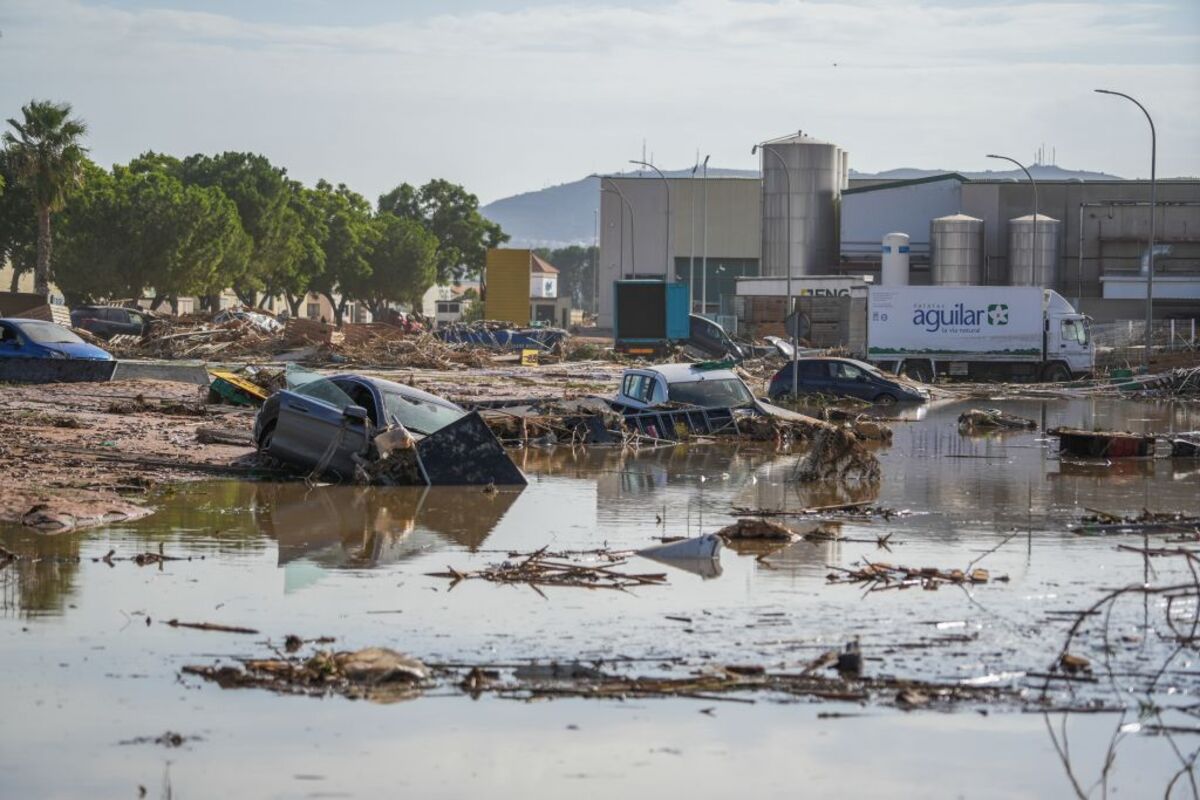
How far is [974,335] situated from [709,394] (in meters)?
25.0

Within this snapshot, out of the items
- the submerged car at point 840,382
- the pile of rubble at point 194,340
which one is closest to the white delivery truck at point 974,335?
the submerged car at point 840,382

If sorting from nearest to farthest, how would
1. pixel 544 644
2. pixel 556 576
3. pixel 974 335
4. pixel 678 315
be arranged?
pixel 544 644
pixel 556 576
pixel 974 335
pixel 678 315

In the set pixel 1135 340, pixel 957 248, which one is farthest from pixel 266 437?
pixel 957 248

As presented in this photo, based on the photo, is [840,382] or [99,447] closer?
[99,447]

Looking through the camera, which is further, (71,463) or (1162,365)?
(1162,365)

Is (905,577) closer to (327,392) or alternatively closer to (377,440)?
(377,440)

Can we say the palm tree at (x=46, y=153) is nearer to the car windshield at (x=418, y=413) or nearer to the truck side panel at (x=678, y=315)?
the truck side panel at (x=678, y=315)

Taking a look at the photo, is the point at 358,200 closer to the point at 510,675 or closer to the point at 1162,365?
the point at 1162,365

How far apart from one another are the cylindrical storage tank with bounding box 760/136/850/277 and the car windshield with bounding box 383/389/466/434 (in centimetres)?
5994

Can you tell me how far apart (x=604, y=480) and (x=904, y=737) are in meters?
13.3

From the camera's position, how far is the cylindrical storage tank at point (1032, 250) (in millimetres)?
72938

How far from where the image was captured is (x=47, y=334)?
114 ft

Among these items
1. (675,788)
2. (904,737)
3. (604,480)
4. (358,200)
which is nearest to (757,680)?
(904,737)

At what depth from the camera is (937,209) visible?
80750 mm
